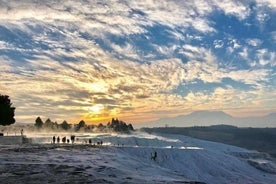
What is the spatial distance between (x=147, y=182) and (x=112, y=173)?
5950mm

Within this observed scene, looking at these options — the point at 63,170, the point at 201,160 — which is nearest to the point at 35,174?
the point at 63,170

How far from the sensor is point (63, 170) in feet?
105

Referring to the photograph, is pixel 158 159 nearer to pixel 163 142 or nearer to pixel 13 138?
pixel 13 138

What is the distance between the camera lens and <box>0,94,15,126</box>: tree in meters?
105

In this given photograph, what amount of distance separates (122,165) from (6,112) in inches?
2863

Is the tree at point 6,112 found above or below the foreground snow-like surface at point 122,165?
above

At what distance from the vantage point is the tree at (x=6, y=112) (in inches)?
4139

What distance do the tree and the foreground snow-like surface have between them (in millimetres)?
27673

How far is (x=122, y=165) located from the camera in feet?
136

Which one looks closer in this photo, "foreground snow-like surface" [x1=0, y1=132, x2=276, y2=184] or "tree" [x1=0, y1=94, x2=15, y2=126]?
"foreground snow-like surface" [x1=0, y1=132, x2=276, y2=184]

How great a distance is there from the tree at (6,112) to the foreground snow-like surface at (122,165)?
2767cm

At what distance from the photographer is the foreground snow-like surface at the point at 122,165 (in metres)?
28.9

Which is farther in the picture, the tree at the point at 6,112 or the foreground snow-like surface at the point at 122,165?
the tree at the point at 6,112

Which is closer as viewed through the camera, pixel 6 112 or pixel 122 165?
pixel 122 165
